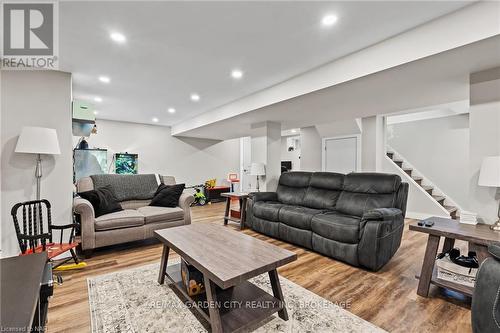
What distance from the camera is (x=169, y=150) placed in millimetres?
6910

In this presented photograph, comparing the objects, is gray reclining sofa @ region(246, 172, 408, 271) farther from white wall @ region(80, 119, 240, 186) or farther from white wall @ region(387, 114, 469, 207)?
white wall @ region(80, 119, 240, 186)

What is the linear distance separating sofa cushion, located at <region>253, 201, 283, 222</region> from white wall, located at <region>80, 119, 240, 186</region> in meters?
3.90

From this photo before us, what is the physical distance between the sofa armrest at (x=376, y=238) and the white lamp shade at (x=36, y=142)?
371cm

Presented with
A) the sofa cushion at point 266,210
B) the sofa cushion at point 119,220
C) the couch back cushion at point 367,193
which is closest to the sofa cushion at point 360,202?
the couch back cushion at point 367,193

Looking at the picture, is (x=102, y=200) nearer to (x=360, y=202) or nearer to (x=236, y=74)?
(x=236, y=74)

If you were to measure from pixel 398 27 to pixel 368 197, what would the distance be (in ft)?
6.89

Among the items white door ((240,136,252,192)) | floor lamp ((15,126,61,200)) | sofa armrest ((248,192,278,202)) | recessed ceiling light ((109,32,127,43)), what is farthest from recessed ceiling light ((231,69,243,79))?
white door ((240,136,252,192))

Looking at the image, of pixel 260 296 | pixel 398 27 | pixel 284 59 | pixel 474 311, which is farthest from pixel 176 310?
pixel 398 27

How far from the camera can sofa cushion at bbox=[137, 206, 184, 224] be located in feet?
11.0

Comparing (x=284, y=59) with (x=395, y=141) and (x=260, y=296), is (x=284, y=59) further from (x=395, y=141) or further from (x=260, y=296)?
(x=395, y=141)

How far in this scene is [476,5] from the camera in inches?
66.1

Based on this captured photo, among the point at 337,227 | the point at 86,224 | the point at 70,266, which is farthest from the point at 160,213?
the point at 337,227

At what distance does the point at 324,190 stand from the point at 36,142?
393cm

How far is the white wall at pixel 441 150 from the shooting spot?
5.07 m
